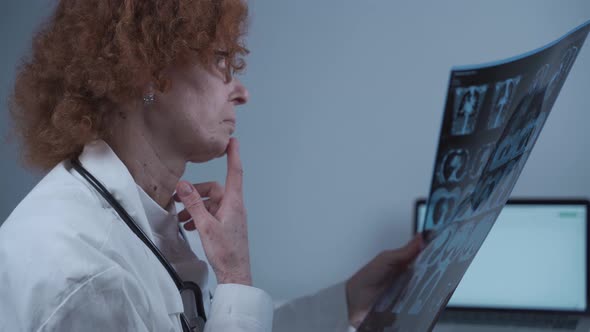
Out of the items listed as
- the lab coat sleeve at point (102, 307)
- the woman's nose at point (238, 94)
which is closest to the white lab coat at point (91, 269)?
the lab coat sleeve at point (102, 307)

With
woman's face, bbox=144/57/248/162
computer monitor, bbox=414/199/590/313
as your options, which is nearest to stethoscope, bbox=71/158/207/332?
woman's face, bbox=144/57/248/162

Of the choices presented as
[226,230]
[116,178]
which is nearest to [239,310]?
[226,230]

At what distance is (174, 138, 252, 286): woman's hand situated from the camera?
84 centimetres

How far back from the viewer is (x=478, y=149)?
69 cm

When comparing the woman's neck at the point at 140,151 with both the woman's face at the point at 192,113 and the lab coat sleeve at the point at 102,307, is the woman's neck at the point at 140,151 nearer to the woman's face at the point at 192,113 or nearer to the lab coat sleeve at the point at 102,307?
the woman's face at the point at 192,113

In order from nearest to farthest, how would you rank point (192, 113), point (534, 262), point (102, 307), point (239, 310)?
point (102, 307) → point (239, 310) → point (192, 113) → point (534, 262)

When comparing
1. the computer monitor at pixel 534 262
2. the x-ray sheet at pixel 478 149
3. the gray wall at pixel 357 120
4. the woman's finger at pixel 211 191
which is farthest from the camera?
the gray wall at pixel 357 120

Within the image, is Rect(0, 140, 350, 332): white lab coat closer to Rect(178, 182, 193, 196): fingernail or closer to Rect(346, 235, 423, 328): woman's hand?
Rect(178, 182, 193, 196): fingernail

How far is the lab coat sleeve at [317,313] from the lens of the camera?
1052mm

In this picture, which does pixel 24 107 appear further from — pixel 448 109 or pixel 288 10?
pixel 288 10

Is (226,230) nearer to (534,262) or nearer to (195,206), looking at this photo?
(195,206)

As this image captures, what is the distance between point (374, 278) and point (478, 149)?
378 mm

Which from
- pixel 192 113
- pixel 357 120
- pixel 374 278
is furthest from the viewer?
pixel 357 120

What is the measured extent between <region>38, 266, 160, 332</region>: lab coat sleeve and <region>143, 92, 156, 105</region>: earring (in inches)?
11.6
